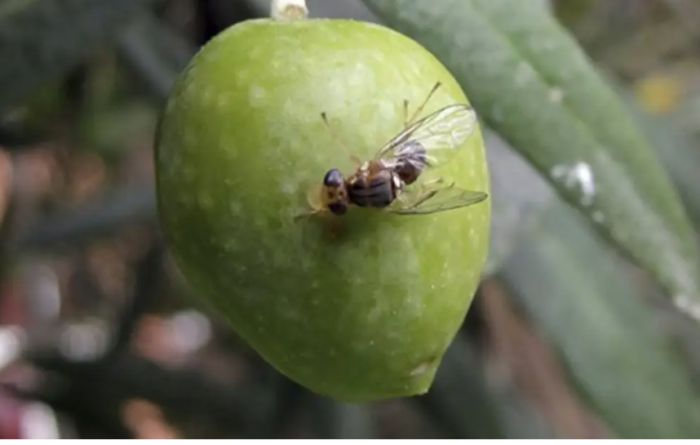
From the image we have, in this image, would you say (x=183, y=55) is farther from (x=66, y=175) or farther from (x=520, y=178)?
(x=66, y=175)

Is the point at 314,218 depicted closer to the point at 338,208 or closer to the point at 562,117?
the point at 338,208

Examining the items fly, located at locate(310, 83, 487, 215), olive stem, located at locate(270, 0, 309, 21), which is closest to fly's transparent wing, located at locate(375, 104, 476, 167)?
A: fly, located at locate(310, 83, 487, 215)

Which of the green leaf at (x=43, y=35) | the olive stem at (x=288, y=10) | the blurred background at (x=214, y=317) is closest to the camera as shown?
the olive stem at (x=288, y=10)

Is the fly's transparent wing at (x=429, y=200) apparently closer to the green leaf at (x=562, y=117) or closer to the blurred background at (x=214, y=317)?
the green leaf at (x=562, y=117)

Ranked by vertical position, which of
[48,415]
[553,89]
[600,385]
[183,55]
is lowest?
[48,415]

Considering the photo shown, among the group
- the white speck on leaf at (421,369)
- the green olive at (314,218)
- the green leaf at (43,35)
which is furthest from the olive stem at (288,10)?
the green leaf at (43,35)

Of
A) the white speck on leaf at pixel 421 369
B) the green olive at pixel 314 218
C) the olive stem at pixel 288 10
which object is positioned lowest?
the white speck on leaf at pixel 421 369

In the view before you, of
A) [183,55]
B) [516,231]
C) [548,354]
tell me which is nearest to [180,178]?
[516,231]
